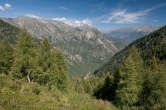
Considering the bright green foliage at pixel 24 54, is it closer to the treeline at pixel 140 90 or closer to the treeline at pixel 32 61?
the treeline at pixel 32 61

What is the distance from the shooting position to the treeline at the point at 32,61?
22.0 meters

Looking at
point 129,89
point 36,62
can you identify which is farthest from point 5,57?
point 129,89

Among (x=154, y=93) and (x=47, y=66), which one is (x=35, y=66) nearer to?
(x=47, y=66)

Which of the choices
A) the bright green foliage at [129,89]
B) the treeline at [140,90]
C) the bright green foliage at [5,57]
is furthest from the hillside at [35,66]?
the treeline at [140,90]

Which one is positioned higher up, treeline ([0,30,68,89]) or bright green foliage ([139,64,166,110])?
treeline ([0,30,68,89])

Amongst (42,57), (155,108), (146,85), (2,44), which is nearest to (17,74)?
(42,57)

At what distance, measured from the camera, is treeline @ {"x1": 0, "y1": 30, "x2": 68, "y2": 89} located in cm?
2197

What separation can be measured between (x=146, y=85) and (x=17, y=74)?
28686 mm

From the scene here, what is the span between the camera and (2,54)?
25.9 metres

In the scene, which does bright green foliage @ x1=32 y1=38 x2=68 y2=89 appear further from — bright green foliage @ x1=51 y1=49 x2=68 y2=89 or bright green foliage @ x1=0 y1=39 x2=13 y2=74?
bright green foliage @ x1=0 y1=39 x2=13 y2=74

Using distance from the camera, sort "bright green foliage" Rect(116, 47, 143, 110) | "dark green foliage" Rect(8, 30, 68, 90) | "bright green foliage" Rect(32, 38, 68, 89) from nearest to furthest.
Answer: "dark green foliage" Rect(8, 30, 68, 90), "bright green foliage" Rect(116, 47, 143, 110), "bright green foliage" Rect(32, 38, 68, 89)

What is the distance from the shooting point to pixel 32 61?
22359 mm


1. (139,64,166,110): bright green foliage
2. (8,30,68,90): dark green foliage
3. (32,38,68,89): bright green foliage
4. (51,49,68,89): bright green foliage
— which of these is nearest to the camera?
(139,64,166,110): bright green foliage

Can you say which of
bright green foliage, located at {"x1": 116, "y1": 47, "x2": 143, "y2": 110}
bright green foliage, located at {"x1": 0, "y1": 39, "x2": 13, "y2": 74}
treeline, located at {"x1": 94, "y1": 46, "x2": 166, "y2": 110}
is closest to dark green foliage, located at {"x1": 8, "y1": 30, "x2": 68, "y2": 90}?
bright green foliage, located at {"x1": 0, "y1": 39, "x2": 13, "y2": 74}
